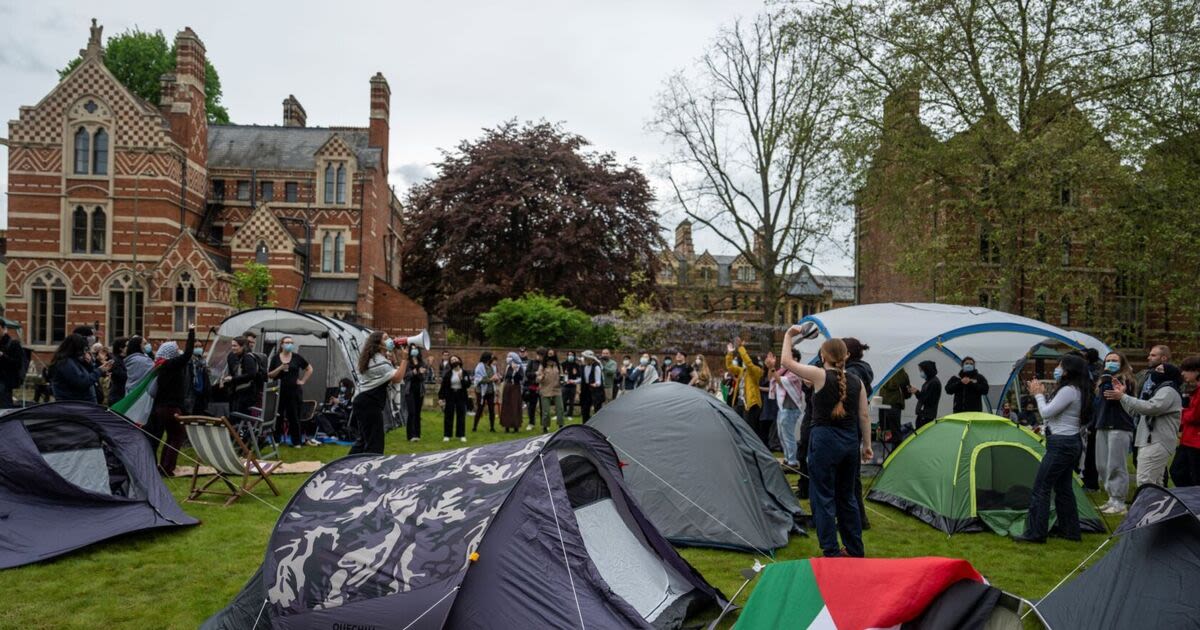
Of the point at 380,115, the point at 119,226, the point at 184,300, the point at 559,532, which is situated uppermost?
the point at 380,115

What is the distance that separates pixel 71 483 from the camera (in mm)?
7234

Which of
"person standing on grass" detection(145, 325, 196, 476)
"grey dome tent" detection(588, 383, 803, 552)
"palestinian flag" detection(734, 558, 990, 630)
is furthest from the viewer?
"person standing on grass" detection(145, 325, 196, 476)

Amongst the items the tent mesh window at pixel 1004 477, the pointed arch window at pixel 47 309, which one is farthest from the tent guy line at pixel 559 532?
the pointed arch window at pixel 47 309

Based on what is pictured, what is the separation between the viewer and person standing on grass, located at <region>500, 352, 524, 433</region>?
17750 millimetres

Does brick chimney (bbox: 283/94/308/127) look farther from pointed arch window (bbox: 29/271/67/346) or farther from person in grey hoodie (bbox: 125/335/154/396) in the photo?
person in grey hoodie (bbox: 125/335/154/396)

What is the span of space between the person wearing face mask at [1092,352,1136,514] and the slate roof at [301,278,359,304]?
3365 cm

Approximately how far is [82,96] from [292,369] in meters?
28.6

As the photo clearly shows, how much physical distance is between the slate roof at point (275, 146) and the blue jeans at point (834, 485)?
122ft

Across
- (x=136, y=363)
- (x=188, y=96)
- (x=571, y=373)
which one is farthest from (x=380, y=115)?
(x=136, y=363)

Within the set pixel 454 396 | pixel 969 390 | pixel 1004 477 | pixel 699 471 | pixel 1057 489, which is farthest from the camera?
pixel 454 396

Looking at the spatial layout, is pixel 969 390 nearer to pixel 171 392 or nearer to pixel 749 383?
pixel 749 383

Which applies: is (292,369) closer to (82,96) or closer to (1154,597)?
(1154,597)

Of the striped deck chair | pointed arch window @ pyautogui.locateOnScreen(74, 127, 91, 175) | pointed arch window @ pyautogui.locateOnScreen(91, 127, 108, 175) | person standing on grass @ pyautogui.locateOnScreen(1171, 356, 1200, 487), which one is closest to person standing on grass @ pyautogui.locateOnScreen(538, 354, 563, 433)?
the striped deck chair

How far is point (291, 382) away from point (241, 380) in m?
1.31
